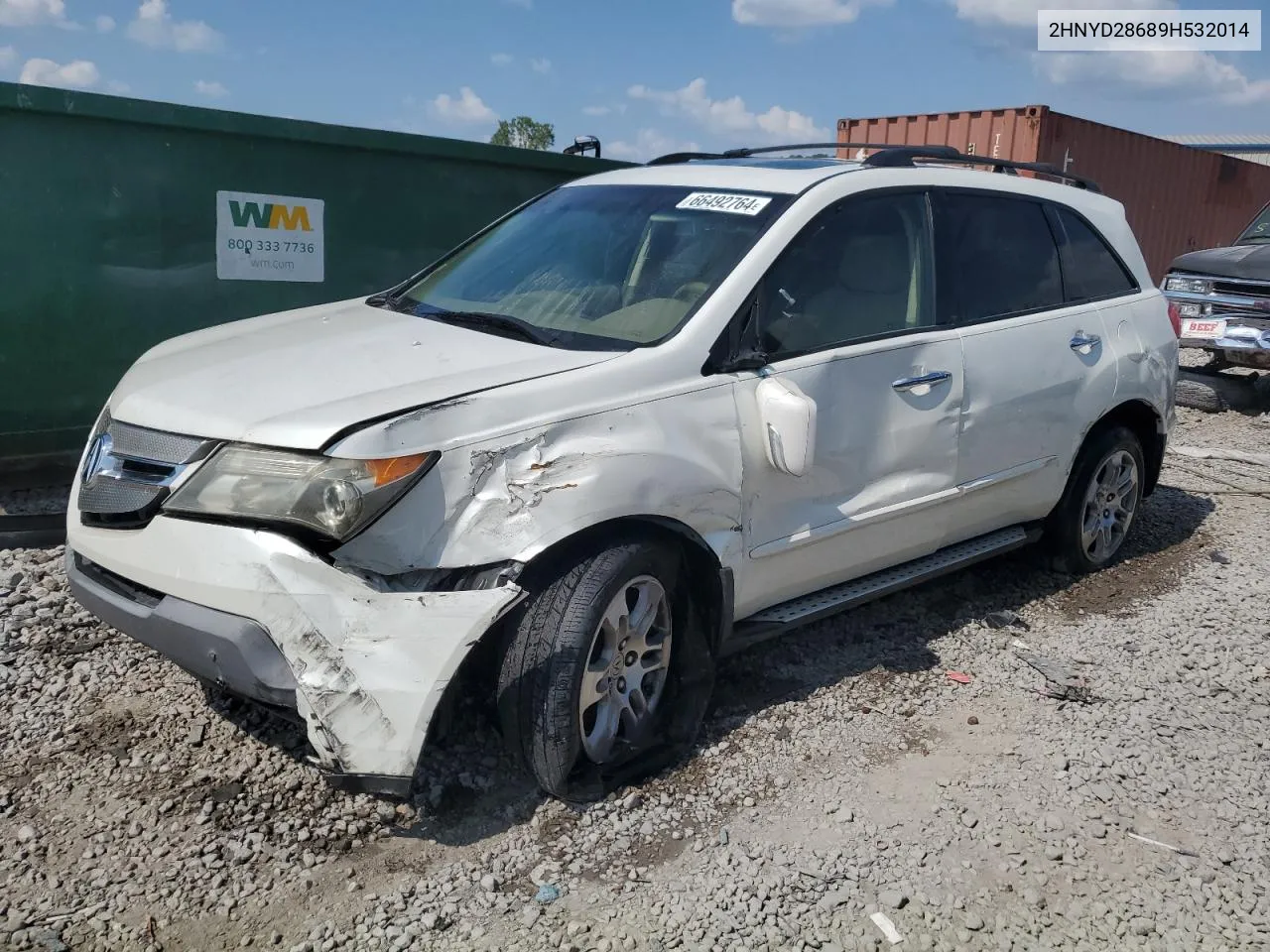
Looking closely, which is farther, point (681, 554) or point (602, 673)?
point (681, 554)

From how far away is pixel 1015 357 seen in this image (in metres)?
4.30

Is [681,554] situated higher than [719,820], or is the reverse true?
[681,554]

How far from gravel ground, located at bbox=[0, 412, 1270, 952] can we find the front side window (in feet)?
4.26

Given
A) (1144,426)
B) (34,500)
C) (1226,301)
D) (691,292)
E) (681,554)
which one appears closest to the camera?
(681,554)

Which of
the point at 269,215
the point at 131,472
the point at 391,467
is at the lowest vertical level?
the point at 131,472

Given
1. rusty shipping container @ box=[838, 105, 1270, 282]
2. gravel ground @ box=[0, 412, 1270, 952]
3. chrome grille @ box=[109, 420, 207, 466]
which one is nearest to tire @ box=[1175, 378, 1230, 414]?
rusty shipping container @ box=[838, 105, 1270, 282]

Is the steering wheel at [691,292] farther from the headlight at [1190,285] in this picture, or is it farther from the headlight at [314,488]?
the headlight at [1190,285]

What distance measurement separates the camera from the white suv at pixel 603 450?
2672 millimetres

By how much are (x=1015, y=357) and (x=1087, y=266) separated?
92 centimetres

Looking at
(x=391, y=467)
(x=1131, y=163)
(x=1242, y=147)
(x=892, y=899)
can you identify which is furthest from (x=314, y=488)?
(x=1242, y=147)

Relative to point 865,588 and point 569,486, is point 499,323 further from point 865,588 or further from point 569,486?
point 865,588

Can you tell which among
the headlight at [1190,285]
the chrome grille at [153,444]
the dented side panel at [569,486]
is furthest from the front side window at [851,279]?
the headlight at [1190,285]

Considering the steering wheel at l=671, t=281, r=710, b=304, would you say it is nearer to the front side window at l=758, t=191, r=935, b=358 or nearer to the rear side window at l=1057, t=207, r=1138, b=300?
the front side window at l=758, t=191, r=935, b=358

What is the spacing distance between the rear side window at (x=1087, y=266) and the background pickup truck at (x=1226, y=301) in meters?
5.08
